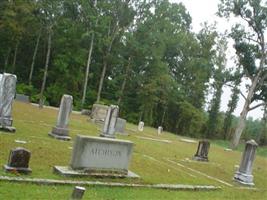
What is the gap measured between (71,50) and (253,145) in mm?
33771

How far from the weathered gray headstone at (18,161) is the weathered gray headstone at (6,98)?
529cm

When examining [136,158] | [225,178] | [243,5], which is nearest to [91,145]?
[136,158]

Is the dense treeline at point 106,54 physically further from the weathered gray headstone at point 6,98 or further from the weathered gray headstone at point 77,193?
the weathered gray headstone at point 77,193

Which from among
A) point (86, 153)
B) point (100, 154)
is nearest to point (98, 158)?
point (100, 154)

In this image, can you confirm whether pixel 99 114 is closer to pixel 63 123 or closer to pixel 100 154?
pixel 63 123

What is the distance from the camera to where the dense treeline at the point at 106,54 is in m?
44.4

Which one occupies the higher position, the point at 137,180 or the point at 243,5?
the point at 243,5

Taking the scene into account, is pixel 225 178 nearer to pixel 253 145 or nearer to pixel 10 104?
pixel 253 145

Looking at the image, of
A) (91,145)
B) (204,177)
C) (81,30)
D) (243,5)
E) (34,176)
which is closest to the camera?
(34,176)

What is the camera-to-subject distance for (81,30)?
45938 mm

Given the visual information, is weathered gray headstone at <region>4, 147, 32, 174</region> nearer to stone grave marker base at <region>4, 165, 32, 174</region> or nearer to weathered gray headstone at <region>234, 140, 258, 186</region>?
stone grave marker base at <region>4, 165, 32, 174</region>

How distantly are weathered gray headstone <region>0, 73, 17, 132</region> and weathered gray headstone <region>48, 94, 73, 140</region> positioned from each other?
5.65ft

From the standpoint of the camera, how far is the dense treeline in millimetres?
44406

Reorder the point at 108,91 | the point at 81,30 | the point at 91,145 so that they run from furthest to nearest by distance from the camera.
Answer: the point at 108,91, the point at 81,30, the point at 91,145
